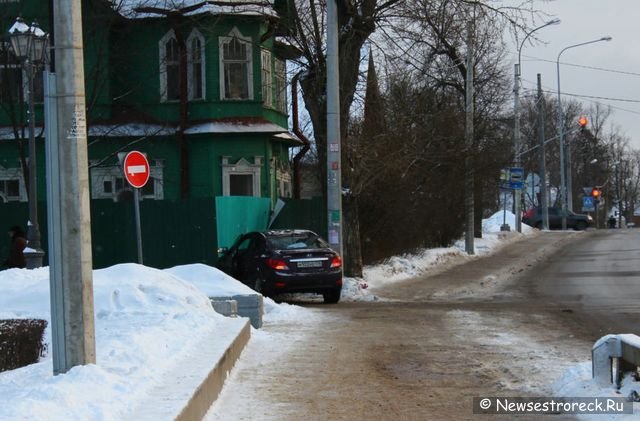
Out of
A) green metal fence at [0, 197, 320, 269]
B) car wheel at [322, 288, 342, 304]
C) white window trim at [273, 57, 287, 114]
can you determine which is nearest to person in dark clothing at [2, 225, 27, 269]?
green metal fence at [0, 197, 320, 269]

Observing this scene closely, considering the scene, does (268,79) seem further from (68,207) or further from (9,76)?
(68,207)

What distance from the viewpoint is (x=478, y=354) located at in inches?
421

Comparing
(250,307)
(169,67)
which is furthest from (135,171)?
(169,67)

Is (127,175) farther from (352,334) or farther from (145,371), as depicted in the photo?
(145,371)

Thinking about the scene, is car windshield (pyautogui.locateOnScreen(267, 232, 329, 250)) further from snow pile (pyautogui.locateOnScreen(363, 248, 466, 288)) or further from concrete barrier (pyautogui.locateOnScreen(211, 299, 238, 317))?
concrete barrier (pyautogui.locateOnScreen(211, 299, 238, 317))

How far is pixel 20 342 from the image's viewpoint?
360 inches

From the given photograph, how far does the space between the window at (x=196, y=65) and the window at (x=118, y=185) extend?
2.43 meters

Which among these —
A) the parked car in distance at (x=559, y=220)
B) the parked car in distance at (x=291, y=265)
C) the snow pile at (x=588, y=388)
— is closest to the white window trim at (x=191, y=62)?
the parked car in distance at (x=291, y=265)

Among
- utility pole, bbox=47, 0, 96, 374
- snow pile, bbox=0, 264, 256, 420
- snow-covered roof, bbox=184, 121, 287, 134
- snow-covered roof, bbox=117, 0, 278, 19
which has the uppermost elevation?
snow-covered roof, bbox=117, 0, 278, 19

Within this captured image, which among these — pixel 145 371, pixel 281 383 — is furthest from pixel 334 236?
pixel 145 371

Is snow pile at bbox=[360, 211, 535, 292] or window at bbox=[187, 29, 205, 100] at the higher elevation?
window at bbox=[187, 29, 205, 100]

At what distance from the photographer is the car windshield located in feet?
57.9

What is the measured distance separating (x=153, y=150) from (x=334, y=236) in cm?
996

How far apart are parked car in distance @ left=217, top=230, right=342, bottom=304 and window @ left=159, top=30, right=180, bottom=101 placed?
10775 mm
